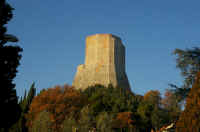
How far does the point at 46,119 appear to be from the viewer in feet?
43.6

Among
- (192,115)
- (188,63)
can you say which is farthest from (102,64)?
(192,115)

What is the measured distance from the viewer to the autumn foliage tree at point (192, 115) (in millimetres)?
7414

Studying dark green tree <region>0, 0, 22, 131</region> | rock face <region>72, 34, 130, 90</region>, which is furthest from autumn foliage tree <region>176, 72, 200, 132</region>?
rock face <region>72, 34, 130, 90</region>

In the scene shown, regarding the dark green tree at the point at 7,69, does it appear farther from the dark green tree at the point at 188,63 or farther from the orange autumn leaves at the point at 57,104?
the orange autumn leaves at the point at 57,104

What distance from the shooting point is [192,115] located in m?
7.55

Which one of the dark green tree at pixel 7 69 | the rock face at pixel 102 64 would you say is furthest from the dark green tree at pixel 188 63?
the rock face at pixel 102 64

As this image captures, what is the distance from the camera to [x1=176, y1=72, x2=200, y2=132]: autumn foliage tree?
741 cm

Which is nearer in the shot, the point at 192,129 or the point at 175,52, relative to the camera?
the point at 192,129

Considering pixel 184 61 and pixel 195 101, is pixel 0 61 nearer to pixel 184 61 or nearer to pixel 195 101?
pixel 195 101

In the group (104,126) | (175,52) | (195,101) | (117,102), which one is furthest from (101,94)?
(195,101)

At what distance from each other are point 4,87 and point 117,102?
91.8ft

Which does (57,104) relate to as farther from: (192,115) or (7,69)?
(192,115)

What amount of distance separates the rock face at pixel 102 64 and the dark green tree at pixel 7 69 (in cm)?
4275

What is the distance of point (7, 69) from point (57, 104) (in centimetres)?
2452
